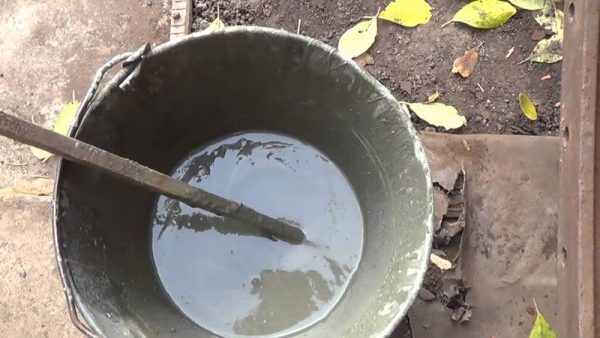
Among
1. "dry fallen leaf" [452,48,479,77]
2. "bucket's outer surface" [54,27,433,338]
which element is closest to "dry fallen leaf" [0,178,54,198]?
"bucket's outer surface" [54,27,433,338]

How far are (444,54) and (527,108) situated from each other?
22 cm

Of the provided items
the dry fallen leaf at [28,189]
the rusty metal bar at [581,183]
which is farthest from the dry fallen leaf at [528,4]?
the dry fallen leaf at [28,189]

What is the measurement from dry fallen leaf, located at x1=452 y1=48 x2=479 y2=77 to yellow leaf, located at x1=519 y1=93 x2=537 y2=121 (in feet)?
0.42

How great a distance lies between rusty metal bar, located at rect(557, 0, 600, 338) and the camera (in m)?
1.31

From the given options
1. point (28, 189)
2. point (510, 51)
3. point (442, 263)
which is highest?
point (510, 51)

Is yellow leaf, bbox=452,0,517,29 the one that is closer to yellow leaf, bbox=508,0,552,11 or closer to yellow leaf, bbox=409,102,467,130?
yellow leaf, bbox=508,0,552,11

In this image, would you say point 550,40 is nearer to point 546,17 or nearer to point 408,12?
point 546,17

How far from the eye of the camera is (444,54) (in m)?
1.71

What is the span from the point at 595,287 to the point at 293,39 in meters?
0.67

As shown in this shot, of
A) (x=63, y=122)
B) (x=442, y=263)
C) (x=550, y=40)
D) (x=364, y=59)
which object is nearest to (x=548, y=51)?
(x=550, y=40)

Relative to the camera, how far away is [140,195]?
1506 millimetres

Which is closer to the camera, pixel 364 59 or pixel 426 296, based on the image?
pixel 426 296

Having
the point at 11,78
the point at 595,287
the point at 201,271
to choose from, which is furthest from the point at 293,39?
the point at 11,78

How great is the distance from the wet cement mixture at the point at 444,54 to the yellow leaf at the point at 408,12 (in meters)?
0.02
